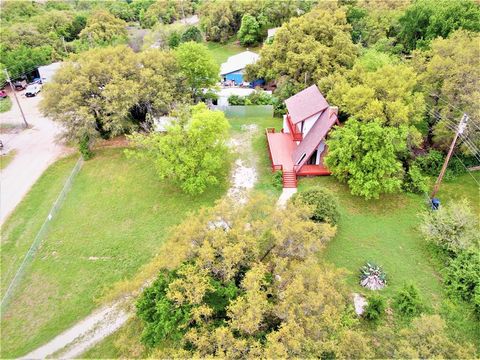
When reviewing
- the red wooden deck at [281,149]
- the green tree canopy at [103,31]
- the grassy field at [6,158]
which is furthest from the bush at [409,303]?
the green tree canopy at [103,31]

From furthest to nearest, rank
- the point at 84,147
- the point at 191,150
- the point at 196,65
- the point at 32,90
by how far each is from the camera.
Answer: the point at 32,90, the point at 196,65, the point at 84,147, the point at 191,150

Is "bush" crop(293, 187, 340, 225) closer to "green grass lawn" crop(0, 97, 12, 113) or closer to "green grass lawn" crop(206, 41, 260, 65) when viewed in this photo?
"green grass lawn" crop(0, 97, 12, 113)

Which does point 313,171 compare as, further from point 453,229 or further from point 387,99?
point 453,229

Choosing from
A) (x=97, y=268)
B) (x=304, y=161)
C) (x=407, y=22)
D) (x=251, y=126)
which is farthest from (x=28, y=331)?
(x=407, y=22)

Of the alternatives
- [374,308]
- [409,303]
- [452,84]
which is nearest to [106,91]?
[374,308]

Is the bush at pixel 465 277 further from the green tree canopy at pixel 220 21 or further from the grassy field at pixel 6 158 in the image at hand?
the green tree canopy at pixel 220 21

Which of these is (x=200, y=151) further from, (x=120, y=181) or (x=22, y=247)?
(x=22, y=247)

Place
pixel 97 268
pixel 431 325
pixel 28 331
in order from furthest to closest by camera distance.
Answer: pixel 97 268
pixel 28 331
pixel 431 325
